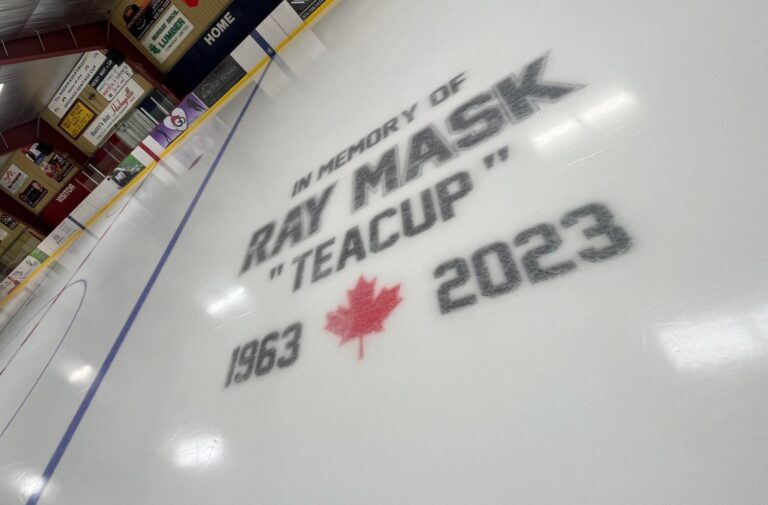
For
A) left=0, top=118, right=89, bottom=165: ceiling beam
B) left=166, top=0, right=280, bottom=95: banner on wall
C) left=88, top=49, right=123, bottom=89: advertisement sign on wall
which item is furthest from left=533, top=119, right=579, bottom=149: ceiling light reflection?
left=0, top=118, right=89, bottom=165: ceiling beam

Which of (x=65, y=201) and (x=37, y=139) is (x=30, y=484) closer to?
(x=37, y=139)

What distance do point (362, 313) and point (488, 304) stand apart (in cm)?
20

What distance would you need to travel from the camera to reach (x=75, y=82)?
2.60 meters

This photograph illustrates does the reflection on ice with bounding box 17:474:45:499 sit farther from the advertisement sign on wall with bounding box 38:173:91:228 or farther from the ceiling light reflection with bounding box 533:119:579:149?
the advertisement sign on wall with bounding box 38:173:91:228

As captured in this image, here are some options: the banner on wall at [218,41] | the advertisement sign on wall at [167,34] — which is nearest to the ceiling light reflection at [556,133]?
the banner on wall at [218,41]

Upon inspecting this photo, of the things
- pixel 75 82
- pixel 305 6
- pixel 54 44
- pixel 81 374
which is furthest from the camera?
pixel 75 82

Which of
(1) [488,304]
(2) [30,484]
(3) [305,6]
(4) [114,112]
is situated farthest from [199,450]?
(4) [114,112]

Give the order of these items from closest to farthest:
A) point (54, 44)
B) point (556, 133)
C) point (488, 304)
A: point (488, 304) → point (556, 133) → point (54, 44)

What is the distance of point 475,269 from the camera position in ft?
1.50

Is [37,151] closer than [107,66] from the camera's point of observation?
No

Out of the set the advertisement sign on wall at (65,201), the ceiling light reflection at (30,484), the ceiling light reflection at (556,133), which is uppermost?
the advertisement sign on wall at (65,201)

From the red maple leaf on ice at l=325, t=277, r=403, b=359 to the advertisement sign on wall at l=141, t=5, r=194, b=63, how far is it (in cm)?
264

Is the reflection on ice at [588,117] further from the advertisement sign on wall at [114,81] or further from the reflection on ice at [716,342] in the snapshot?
the advertisement sign on wall at [114,81]

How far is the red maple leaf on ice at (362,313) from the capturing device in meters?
0.51
